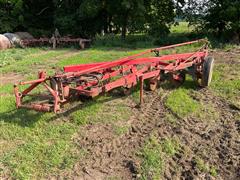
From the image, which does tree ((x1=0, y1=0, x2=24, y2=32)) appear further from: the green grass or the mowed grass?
the green grass

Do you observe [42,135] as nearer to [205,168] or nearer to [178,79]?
[205,168]

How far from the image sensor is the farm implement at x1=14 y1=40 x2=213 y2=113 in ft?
17.3

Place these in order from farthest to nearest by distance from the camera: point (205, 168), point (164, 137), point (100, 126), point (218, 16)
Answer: point (218, 16), point (100, 126), point (164, 137), point (205, 168)

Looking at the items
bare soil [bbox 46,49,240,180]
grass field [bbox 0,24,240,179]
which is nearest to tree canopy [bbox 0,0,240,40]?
grass field [bbox 0,24,240,179]

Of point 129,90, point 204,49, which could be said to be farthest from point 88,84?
point 204,49

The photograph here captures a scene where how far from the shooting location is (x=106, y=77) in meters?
6.34

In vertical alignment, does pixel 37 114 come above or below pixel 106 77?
below

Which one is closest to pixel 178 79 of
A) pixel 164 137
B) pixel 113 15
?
pixel 164 137

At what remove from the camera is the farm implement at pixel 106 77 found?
5285 millimetres

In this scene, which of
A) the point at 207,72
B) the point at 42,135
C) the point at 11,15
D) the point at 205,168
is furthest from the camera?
the point at 11,15

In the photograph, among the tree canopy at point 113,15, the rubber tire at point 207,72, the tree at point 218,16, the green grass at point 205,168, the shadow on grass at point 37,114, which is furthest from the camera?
the tree canopy at point 113,15

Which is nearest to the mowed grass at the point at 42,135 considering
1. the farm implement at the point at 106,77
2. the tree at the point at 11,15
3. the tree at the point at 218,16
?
the farm implement at the point at 106,77

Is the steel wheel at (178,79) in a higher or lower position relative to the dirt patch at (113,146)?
higher

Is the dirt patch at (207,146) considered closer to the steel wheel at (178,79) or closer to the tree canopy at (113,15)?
the steel wheel at (178,79)
